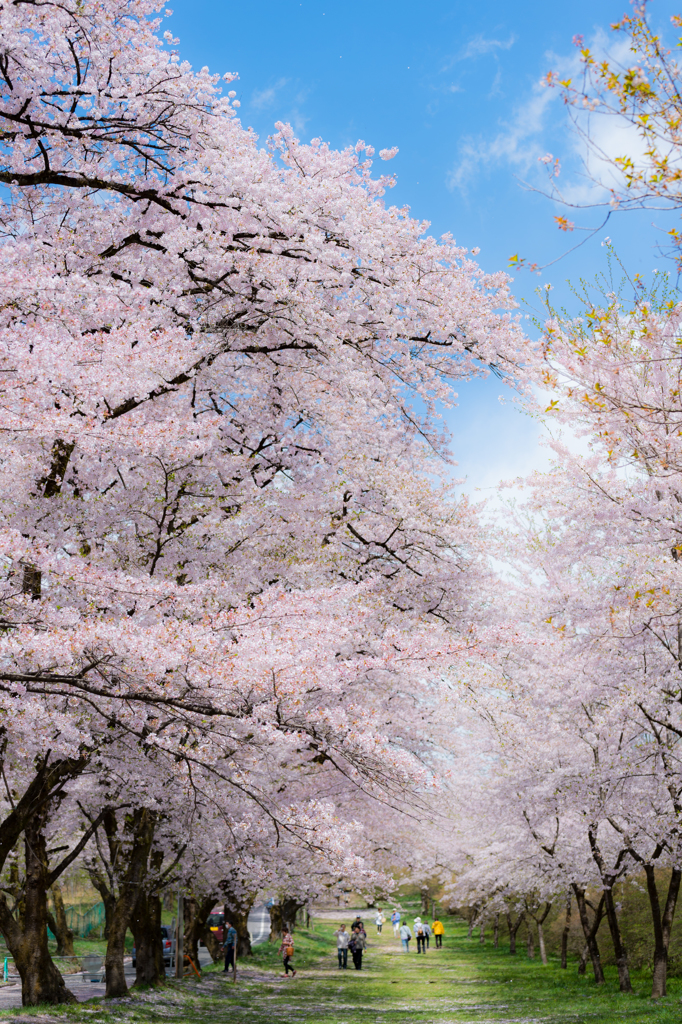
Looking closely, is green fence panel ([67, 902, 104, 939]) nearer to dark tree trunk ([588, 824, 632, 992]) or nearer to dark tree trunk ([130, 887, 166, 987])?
dark tree trunk ([130, 887, 166, 987])

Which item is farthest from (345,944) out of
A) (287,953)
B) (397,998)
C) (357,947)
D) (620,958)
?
(620,958)

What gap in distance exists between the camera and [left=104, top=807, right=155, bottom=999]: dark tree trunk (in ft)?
49.7

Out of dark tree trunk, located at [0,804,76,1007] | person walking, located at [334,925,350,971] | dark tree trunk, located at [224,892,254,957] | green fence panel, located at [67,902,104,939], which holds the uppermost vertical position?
dark tree trunk, located at [0,804,76,1007]

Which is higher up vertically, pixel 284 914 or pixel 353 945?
pixel 284 914

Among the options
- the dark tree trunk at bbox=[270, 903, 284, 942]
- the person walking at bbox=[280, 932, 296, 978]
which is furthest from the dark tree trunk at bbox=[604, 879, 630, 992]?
the dark tree trunk at bbox=[270, 903, 284, 942]

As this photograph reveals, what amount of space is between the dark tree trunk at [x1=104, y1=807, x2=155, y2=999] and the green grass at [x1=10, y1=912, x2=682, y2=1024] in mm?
480

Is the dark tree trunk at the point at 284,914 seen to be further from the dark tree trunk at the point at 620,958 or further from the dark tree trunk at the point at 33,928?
the dark tree trunk at the point at 33,928

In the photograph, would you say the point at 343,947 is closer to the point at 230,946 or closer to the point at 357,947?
the point at 357,947

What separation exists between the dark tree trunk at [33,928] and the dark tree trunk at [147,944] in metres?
4.52

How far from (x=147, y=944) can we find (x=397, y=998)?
5867 mm

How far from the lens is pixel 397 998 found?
1942cm

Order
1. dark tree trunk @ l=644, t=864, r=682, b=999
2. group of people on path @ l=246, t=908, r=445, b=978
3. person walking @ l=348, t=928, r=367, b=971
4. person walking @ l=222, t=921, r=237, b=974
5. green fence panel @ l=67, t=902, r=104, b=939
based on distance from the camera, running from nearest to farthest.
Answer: dark tree trunk @ l=644, t=864, r=682, b=999 → person walking @ l=222, t=921, r=237, b=974 → group of people on path @ l=246, t=908, r=445, b=978 → person walking @ l=348, t=928, r=367, b=971 → green fence panel @ l=67, t=902, r=104, b=939

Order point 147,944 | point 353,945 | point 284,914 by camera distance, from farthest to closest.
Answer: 1. point 284,914
2. point 353,945
3. point 147,944

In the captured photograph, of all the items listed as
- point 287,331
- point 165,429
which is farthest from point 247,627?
point 287,331
